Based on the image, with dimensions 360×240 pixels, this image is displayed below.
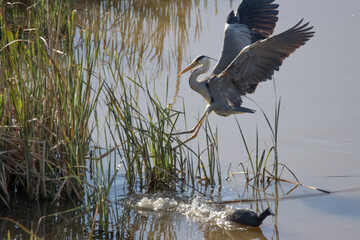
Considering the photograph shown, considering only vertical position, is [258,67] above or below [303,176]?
above

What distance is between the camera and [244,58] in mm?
4445

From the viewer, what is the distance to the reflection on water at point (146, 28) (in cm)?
698

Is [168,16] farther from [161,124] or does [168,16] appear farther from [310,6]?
[161,124]

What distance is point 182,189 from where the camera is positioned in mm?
4066

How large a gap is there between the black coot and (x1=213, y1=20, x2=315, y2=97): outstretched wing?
1.44 m

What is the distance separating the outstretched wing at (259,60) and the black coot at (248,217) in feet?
4.72

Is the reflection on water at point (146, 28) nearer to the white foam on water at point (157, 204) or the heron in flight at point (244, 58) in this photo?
the heron in flight at point (244, 58)

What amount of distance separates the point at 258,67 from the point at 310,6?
551 cm

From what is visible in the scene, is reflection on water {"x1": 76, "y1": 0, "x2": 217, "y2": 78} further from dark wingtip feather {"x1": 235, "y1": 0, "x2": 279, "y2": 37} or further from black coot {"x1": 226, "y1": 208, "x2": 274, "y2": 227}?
black coot {"x1": 226, "y1": 208, "x2": 274, "y2": 227}

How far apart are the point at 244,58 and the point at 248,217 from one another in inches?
59.8

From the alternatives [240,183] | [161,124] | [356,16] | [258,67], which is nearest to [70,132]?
[161,124]

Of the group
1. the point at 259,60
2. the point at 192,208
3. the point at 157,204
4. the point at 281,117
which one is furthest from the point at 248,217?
the point at 281,117

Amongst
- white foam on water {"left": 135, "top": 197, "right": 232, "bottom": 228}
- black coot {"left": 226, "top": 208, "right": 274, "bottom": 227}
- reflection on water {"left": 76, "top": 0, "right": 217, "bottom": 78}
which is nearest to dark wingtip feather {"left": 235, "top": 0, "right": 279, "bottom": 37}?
reflection on water {"left": 76, "top": 0, "right": 217, "bottom": 78}

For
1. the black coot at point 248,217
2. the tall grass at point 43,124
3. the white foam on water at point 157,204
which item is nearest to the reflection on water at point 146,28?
the tall grass at point 43,124
